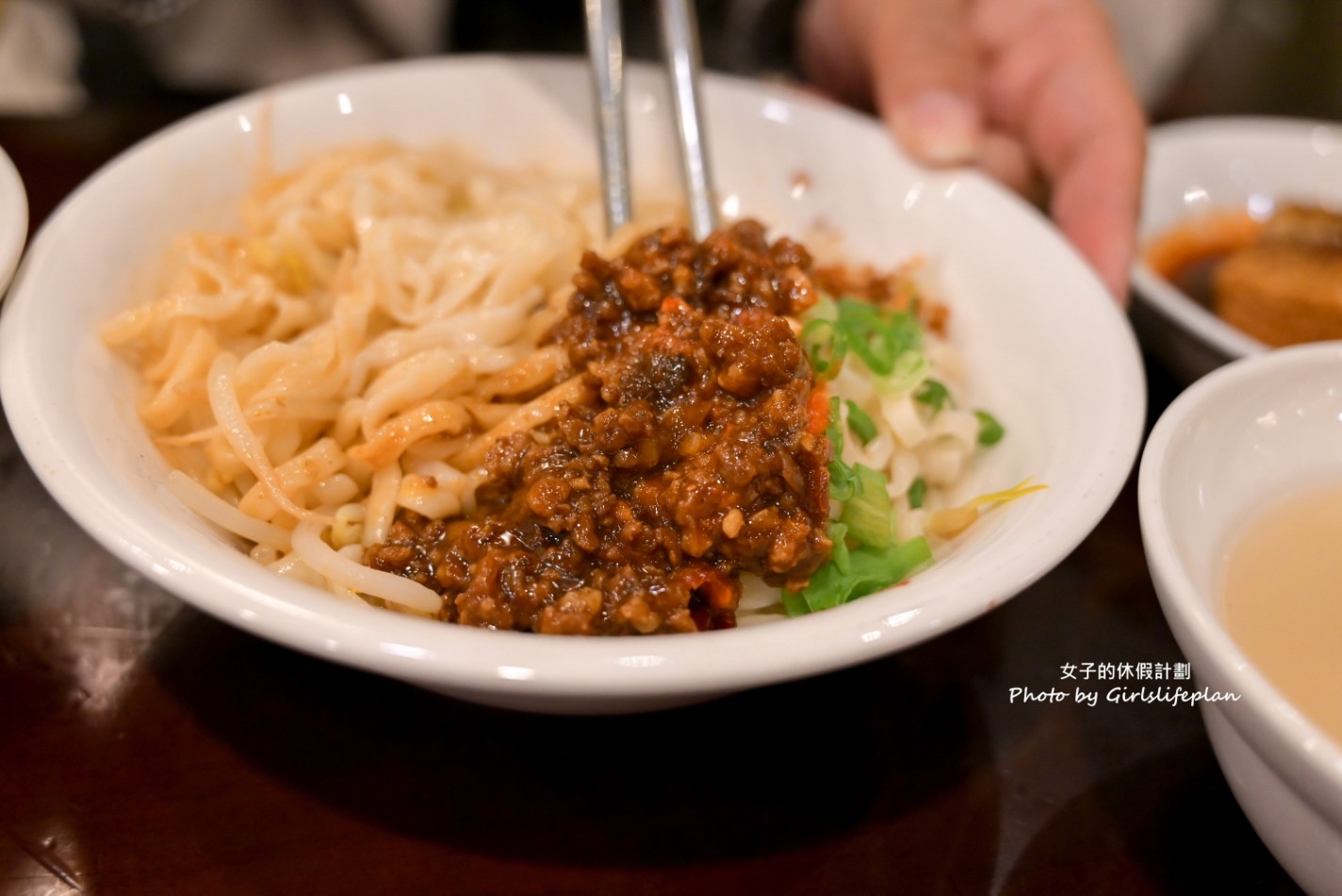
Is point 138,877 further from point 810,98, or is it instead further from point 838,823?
point 810,98

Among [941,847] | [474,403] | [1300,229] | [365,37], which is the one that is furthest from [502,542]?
[365,37]

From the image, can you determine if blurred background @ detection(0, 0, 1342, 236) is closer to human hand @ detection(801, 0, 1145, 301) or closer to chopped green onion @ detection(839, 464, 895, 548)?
human hand @ detection(801, 0, 1145, 301)

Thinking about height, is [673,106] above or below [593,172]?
above

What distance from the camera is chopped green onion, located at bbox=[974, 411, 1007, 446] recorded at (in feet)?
6.19

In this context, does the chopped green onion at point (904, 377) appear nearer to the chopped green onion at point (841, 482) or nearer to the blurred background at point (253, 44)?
the chopped green onion at point (841, 482)

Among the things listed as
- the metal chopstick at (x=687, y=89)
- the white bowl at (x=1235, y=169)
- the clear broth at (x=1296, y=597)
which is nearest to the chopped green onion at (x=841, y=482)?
the clear broth at (x=1296, y=597)

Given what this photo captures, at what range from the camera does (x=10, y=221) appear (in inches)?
64.1

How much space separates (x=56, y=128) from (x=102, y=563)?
1.79 m

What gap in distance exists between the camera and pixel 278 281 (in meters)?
1.99

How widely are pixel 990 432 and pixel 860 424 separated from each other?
0.28 metres

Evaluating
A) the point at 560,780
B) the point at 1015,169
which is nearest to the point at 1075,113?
the point at 1015,169

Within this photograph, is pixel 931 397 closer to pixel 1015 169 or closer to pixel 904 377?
pixel 904 377

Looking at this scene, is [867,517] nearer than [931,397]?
Yes

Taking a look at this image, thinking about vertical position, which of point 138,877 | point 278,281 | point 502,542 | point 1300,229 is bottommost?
point 1300,229
